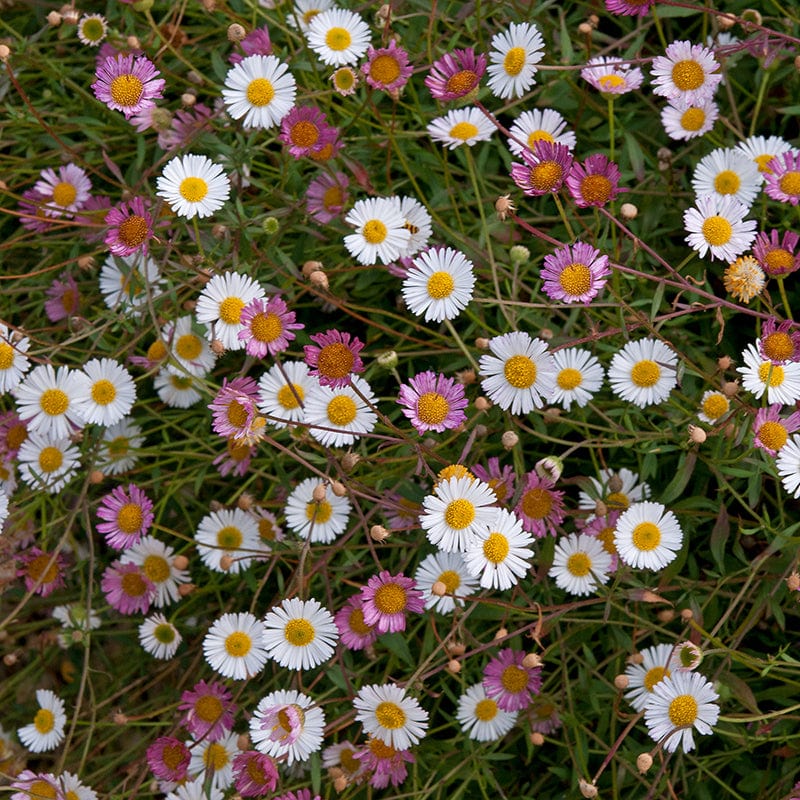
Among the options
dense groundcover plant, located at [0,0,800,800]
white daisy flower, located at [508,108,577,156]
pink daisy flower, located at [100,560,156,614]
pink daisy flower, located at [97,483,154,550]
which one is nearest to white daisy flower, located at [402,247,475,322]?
dense groundcover plant, located at [0,0,800,800]

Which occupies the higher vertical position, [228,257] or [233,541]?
[228,257]

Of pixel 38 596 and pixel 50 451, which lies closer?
pixel 50 451

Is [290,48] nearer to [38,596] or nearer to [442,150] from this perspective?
[442,150]

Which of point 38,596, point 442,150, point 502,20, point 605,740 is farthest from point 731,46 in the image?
point 38,596

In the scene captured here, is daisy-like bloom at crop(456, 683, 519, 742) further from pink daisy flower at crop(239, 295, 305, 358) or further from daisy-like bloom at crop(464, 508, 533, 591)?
pink daisy flower at crop(239, 295, 305, 358)

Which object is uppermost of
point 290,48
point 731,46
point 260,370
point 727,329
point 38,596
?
point 731,46

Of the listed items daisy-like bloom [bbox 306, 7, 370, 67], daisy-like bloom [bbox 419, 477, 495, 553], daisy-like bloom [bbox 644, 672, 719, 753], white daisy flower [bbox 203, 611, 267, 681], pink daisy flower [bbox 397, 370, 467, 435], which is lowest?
white daisy flower [bbox 203, 611, 267, 681]

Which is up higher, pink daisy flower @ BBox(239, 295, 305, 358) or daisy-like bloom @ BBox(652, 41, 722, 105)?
daisy-like bloom @ BBox(652, 41, 722, 105)
